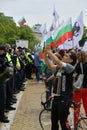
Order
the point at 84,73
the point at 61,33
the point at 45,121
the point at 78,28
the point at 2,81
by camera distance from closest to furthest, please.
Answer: the point at 84,73 → the point at 2,81 → the point at 45,121 → the point at 61,33 → the point at 78,28

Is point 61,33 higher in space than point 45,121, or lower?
higher

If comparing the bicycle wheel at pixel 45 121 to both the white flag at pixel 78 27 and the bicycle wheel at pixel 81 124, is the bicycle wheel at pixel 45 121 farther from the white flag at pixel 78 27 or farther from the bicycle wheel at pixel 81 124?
the white flag at pixel 78 27

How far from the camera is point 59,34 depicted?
11.1 metres

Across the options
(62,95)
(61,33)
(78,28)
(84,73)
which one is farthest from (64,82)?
(78,28)

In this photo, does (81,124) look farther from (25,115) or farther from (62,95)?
(25,115)

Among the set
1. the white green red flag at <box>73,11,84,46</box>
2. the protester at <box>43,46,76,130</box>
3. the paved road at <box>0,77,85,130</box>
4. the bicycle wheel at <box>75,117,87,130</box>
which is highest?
the white green red flag at <box>73,11,84,46</box>

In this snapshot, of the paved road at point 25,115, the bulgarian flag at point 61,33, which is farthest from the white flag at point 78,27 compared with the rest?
the bulgarian flag at point 61,33

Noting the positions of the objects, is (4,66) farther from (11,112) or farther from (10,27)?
(10,27)

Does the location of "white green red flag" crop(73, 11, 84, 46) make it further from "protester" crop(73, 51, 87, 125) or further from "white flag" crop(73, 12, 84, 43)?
"protester" crop(73, 51, 87, 125)

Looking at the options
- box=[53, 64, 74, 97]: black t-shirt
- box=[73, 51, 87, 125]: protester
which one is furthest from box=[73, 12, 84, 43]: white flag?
box=[53, 64, 74, 97]: black t-shirt

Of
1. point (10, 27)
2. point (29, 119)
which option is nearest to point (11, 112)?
point (29, 119)

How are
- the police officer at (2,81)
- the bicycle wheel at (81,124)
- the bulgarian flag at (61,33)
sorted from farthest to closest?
1. the bulgarian flag at (61,33)
2. the police officer at (2,81)
3. the bicycle wheel at (81,124)

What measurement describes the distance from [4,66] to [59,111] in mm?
2779

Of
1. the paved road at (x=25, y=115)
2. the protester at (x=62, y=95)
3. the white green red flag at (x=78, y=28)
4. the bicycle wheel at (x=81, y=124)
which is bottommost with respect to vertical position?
the paved road at (x=25, y=115)
